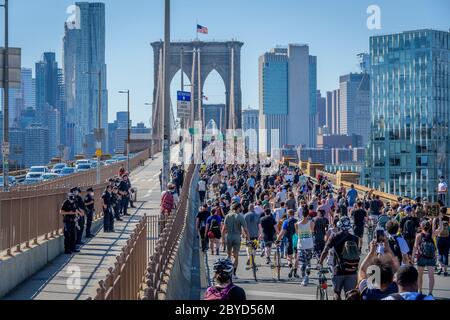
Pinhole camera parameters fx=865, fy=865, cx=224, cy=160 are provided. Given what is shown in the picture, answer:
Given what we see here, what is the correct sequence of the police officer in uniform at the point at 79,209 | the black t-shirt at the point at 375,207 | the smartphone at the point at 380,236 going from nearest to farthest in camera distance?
the smartphone at the point at 380,236, the police officer in uniform at the point at 79,209, the black t-shirt at the point at 375,207

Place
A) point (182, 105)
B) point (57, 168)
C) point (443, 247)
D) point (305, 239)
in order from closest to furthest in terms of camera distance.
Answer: point (305, 239) → point (443, 247) → point (182, 105) → point (57, 168)

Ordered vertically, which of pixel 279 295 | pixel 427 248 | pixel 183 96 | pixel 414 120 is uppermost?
pixel 414 120

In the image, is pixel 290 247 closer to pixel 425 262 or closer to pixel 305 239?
pixel 305 239

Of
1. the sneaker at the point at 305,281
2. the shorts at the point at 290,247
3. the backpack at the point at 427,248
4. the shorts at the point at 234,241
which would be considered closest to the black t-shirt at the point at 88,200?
the shorts at the point at 234,241

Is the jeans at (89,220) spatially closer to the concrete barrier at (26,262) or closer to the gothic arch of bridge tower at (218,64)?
the concrete barrier at (26,262)

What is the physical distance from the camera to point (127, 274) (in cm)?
971

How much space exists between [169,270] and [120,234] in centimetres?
1090

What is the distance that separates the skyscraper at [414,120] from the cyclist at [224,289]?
391 ft

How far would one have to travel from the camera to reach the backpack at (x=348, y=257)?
12.1 metres

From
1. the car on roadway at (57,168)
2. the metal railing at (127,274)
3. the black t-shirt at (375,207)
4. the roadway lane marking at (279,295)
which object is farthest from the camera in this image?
the car on roadway at (57,168)

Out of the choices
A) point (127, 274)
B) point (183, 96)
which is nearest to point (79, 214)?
point (183, 96)

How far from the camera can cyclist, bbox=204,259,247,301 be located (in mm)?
8031

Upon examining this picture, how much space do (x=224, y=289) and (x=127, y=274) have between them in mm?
1906
